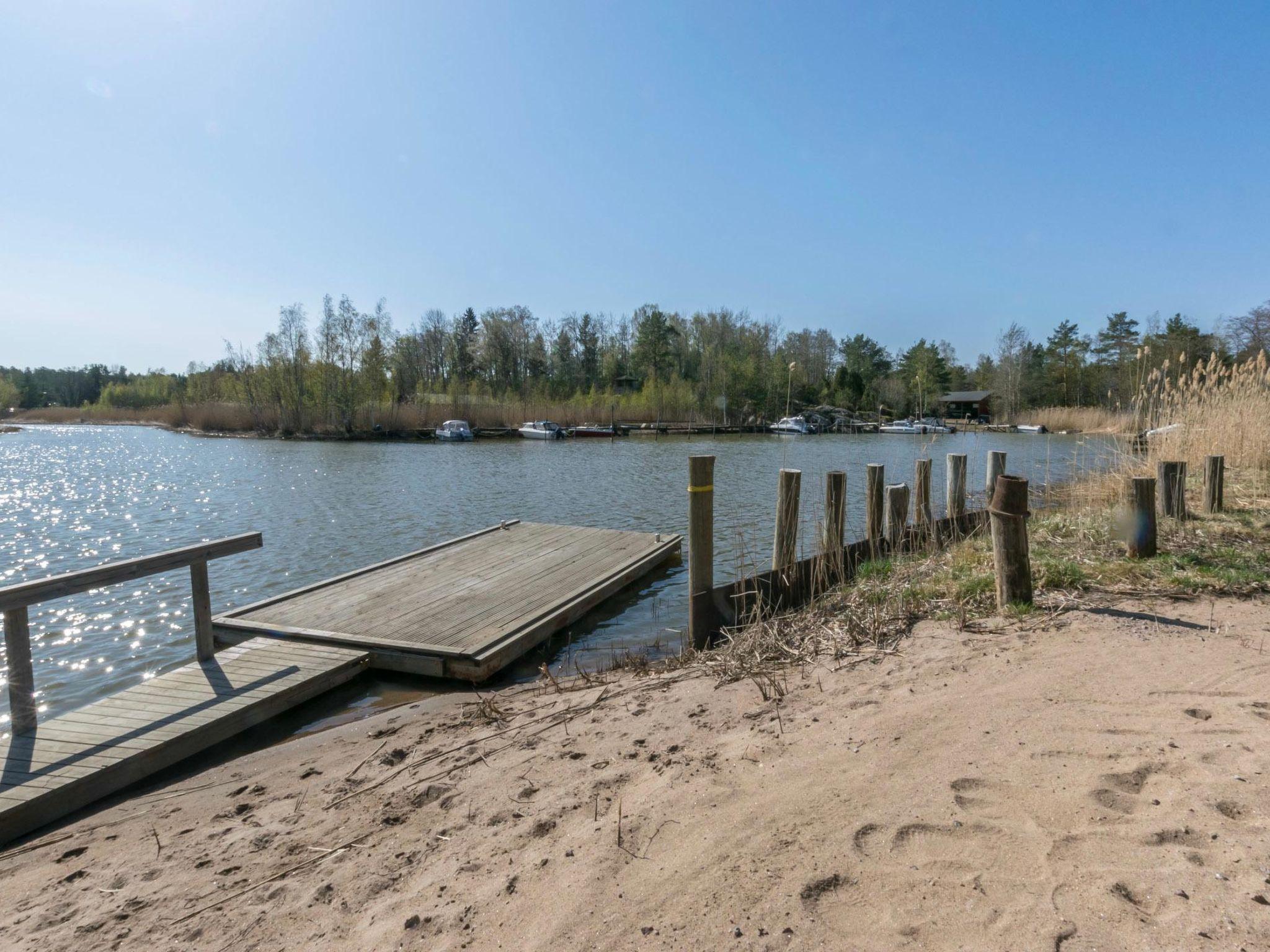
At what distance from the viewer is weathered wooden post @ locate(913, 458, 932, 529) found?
28.9 feet

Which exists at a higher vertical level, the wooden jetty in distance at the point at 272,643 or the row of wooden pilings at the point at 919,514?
the row of wooden pilings at the point at 919,514

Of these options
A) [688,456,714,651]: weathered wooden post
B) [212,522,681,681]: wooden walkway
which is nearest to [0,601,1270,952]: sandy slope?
[688,456,714,651]: weathered wooden post

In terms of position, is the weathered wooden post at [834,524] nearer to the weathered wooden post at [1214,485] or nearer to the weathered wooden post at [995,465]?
the weathered wooden post at [995,465]

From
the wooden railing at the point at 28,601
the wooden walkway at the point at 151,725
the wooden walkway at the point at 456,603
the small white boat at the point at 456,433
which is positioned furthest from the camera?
the small white boat at the point at 456,433

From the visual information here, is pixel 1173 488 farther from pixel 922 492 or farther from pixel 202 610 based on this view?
pixel 202 610

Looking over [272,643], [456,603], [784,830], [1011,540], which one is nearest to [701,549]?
[1011,540]

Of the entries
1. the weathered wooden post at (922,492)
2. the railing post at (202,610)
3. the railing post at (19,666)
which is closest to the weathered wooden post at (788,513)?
the weathered wooden post at (922,492)

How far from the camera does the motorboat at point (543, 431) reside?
166ft

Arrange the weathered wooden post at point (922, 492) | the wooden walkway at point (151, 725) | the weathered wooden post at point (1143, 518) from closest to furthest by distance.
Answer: the wooden walkway at point (151, 725)
the weathered wooden post at point (1143, 518)
the weathered wooden post at point (922, 492)

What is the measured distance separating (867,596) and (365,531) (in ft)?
36.0

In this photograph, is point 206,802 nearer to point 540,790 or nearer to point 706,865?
point 540,790

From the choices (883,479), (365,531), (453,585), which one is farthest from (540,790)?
(365,531)

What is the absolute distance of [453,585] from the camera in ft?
26.8

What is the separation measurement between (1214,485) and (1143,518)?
3.28 metres
